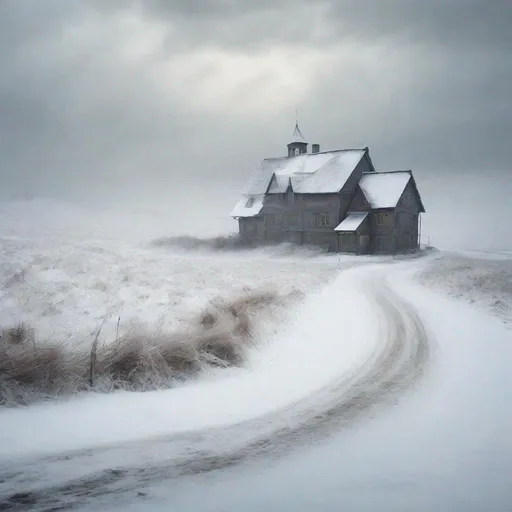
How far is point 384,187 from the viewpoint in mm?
42312

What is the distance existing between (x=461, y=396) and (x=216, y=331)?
5.34 metres

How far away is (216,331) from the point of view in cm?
1036

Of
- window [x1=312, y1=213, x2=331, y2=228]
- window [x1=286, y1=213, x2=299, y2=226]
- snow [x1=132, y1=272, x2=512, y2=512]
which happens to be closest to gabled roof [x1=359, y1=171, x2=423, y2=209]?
window [x1=312, y1=213, x2=331, y2=228]

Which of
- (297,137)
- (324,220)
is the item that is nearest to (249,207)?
(324,220)

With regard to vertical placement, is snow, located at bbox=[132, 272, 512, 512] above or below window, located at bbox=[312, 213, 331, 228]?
below

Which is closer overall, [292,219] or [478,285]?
[478,285]

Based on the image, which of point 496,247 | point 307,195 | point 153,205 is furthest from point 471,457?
point 153,205

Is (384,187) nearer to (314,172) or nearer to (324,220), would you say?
(324,220)

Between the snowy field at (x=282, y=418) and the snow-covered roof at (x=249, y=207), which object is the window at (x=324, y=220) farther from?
the snowy field at (x=282, y=418)

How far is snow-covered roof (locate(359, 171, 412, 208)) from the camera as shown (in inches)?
1617

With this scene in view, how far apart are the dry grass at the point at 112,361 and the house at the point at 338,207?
31868 mm

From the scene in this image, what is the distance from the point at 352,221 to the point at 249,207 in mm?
13206

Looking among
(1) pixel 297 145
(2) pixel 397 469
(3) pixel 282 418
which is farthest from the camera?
(1) pixel 297 145

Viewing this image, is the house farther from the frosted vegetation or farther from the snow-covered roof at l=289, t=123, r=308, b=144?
the frosted vegetation
